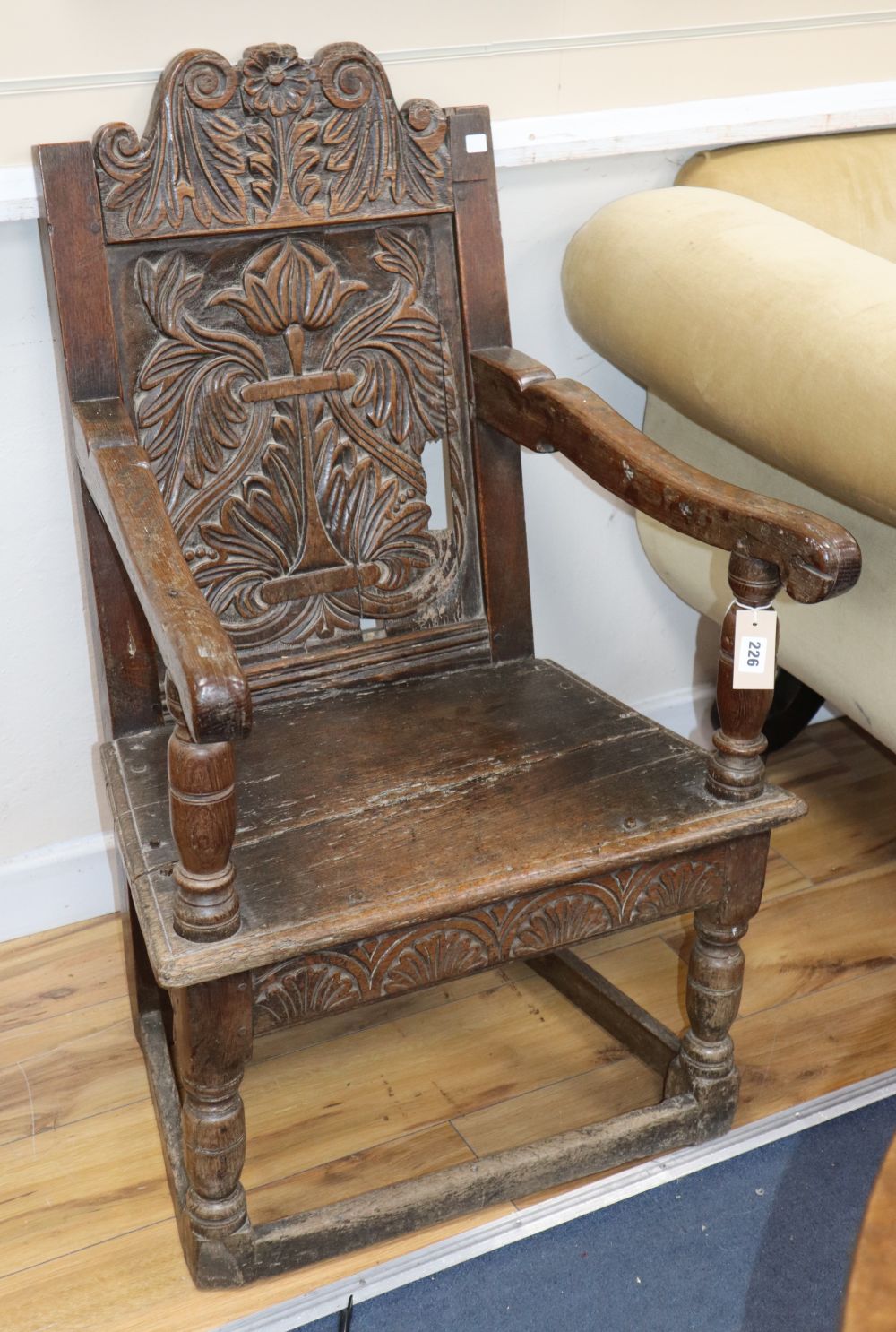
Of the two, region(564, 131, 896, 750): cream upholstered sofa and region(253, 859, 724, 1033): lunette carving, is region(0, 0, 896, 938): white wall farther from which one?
region(253, 859, 724, 1033): lunette carving

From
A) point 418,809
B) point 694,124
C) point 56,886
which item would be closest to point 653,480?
point 418,809

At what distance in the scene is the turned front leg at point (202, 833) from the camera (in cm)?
93

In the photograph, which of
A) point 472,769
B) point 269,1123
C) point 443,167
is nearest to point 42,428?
point 443,167

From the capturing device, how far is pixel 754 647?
3.59 ft

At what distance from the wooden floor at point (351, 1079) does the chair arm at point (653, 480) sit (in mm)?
651

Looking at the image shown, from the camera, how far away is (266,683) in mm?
1362

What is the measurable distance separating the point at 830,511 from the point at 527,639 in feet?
1.15

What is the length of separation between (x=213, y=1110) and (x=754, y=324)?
0.87 meters

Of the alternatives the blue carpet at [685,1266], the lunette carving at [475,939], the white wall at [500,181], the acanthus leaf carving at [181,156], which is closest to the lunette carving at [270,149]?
the acanthus leaf carving at [181,156]

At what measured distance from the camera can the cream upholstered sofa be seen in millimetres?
1183

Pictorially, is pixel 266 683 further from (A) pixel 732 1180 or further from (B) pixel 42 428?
(A) pixel 732 1180

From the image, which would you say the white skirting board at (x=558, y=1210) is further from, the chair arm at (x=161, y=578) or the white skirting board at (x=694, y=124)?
the white skirting board at (x=694, y=124)

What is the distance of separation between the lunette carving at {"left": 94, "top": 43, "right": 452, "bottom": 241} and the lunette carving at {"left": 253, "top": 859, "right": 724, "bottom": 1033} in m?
0.68

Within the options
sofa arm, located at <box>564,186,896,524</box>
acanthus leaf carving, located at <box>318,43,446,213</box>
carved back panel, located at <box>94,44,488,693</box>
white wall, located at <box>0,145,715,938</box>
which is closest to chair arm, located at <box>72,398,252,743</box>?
carved back panel, located at <box>94,44,488,693</box>
